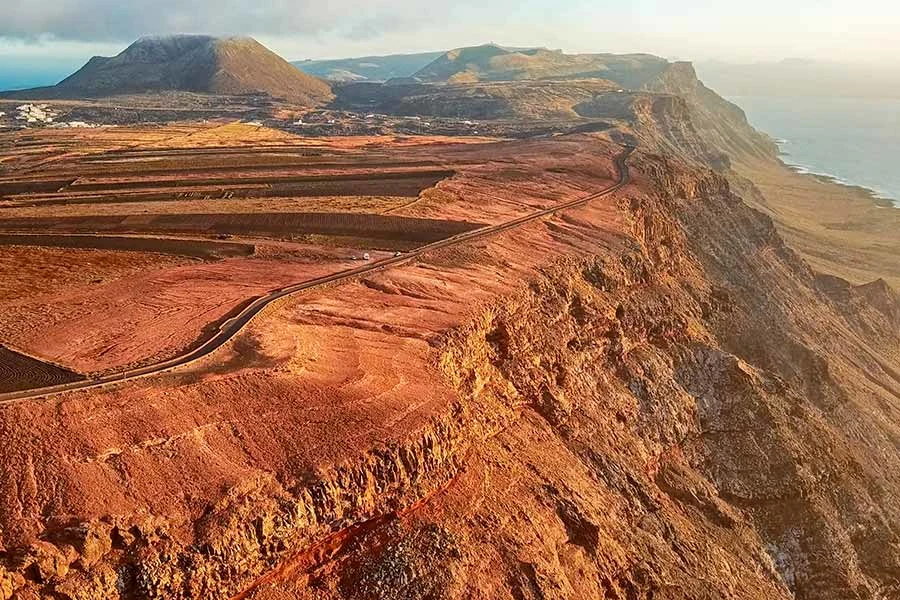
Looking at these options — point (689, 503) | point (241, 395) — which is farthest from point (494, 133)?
point (241, 395)

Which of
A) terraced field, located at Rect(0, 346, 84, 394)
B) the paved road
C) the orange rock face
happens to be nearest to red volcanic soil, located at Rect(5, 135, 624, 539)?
the orange rock face

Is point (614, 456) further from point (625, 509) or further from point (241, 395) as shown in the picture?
point (241, 395)

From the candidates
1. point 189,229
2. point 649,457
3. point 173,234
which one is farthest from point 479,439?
point 189,229

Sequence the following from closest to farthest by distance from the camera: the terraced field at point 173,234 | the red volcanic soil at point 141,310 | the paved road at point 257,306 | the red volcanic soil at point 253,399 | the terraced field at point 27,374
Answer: the red volcanic soil at point 253,399, the paved road at point 257,306, the terraced field at point 27,374, the red volcanic soil at point 141,310, the terraced field at point 173,234

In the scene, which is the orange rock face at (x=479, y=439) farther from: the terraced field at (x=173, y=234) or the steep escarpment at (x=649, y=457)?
the terraced field at (x=173, y=234)

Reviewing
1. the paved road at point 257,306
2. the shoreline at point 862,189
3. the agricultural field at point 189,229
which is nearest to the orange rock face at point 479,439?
the agricultural field at point 189,229
